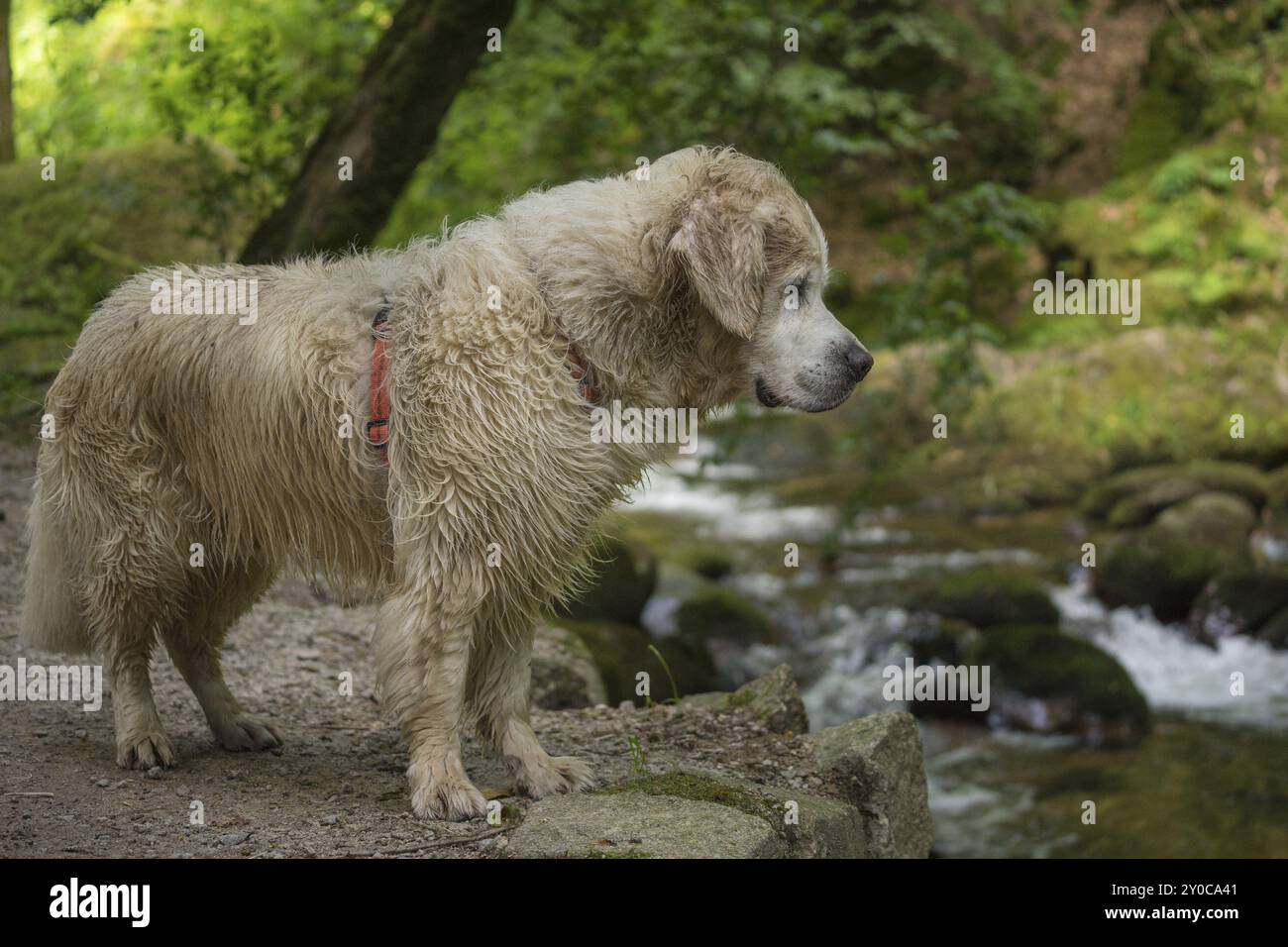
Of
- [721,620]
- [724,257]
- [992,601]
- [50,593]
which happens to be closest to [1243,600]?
[992,601]

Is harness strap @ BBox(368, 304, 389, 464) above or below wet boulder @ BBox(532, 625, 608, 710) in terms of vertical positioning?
above

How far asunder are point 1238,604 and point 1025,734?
281 cm

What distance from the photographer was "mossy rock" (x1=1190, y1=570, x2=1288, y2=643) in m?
11.0

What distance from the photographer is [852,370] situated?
4727mm

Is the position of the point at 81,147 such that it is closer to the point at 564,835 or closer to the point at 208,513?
the point at 208,513

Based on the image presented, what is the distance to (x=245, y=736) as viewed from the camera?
5.49 meters

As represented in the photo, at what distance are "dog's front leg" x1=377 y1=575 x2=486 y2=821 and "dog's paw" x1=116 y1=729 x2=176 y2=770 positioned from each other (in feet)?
3.52

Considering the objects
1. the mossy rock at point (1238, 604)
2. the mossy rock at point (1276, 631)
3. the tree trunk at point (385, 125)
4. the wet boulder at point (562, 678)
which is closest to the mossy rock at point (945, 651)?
the mossy rock at point (1238, 604)

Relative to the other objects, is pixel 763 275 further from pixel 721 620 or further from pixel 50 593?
pixel 721 620

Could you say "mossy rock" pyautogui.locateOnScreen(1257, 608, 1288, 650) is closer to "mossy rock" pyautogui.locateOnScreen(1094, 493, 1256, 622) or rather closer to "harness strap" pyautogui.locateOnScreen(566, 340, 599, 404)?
"mossy rock" pyautogui.locateOnScreen(1094, 493, 1256, 622)

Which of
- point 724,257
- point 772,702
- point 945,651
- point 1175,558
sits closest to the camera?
point 724,257

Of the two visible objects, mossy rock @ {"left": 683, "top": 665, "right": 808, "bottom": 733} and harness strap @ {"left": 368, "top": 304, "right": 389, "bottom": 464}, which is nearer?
harness strap @ {"left": 368, "top": 304, "right": 389, "bottom": 464}

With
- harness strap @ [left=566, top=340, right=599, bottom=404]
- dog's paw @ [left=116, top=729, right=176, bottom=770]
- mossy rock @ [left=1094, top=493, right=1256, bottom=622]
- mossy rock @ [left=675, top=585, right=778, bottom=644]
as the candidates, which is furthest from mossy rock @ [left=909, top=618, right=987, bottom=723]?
dog's paw @ [left=116, top=729, right=176, bottom=770]

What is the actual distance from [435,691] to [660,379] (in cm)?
138
